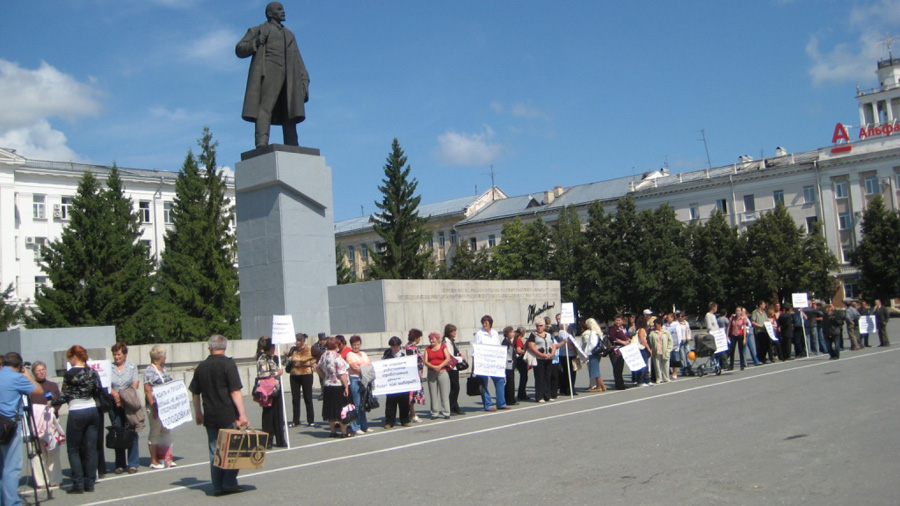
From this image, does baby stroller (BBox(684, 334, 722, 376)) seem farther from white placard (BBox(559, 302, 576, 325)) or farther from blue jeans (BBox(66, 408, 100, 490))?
blue jeans (BBox(66, 408, 100, 490))

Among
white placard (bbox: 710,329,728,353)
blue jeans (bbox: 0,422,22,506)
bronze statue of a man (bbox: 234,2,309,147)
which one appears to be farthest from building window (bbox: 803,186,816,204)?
blue jeans (bbox: 0,422,22,506)

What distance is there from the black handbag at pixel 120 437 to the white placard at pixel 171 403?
0.45 meters

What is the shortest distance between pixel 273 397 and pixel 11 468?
4.76 meters

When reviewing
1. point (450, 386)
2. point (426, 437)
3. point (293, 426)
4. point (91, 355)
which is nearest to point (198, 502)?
point (426, 437)

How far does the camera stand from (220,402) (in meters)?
9.47

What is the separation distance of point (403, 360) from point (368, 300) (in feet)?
28.7

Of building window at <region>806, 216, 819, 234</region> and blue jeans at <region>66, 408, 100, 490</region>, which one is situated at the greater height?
building window at <region>806, 216, 819, 234</region>

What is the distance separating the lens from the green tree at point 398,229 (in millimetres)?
65125

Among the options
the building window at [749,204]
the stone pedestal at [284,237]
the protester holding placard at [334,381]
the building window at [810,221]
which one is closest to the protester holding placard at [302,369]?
the protester holding placard at [334,381]

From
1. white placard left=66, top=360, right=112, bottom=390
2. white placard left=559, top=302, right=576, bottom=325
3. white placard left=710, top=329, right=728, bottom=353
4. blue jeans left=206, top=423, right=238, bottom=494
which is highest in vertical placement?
white placard left=559, top=302, right=576, bottom=325

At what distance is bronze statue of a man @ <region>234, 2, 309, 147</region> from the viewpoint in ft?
72.3

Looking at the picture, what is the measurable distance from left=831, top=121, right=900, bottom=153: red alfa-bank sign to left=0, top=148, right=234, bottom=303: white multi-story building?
5714 centimetres

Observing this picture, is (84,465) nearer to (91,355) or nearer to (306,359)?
(306,359)

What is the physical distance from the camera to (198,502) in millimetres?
9117
